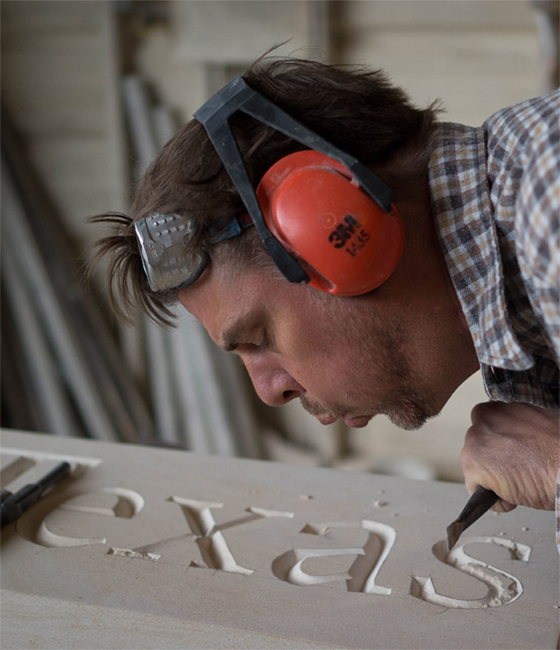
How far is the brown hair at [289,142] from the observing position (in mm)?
1050

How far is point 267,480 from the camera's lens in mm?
1595

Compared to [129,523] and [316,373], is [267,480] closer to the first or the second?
[129,523]

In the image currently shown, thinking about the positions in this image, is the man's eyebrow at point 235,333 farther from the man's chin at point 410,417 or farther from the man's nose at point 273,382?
the man's chin at point 410,417

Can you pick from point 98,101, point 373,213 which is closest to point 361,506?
point 373,213

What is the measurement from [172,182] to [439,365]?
1.71 ft

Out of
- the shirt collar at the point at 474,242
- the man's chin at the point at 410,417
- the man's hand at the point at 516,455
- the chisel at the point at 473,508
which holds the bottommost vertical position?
the chisel at the point at 473,508

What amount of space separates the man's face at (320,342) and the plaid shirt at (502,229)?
0.44 feet

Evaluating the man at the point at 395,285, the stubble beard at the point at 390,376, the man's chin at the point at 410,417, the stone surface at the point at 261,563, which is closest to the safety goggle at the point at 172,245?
the man at the point at 395,285

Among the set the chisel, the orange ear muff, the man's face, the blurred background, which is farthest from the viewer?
the blurred background

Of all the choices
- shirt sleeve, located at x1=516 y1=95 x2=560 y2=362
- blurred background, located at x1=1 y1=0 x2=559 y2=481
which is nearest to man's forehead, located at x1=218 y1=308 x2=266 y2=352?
shirt sleeve, located at x1=516 y1=95 x2=560 y2=362

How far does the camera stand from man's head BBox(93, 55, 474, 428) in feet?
3.47

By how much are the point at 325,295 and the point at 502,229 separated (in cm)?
28

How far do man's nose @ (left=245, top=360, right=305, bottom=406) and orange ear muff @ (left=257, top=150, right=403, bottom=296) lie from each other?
0.81 feet

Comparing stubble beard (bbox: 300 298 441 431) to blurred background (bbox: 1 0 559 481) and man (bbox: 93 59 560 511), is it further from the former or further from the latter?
blurred background (bbox: 1 0 559 481)
